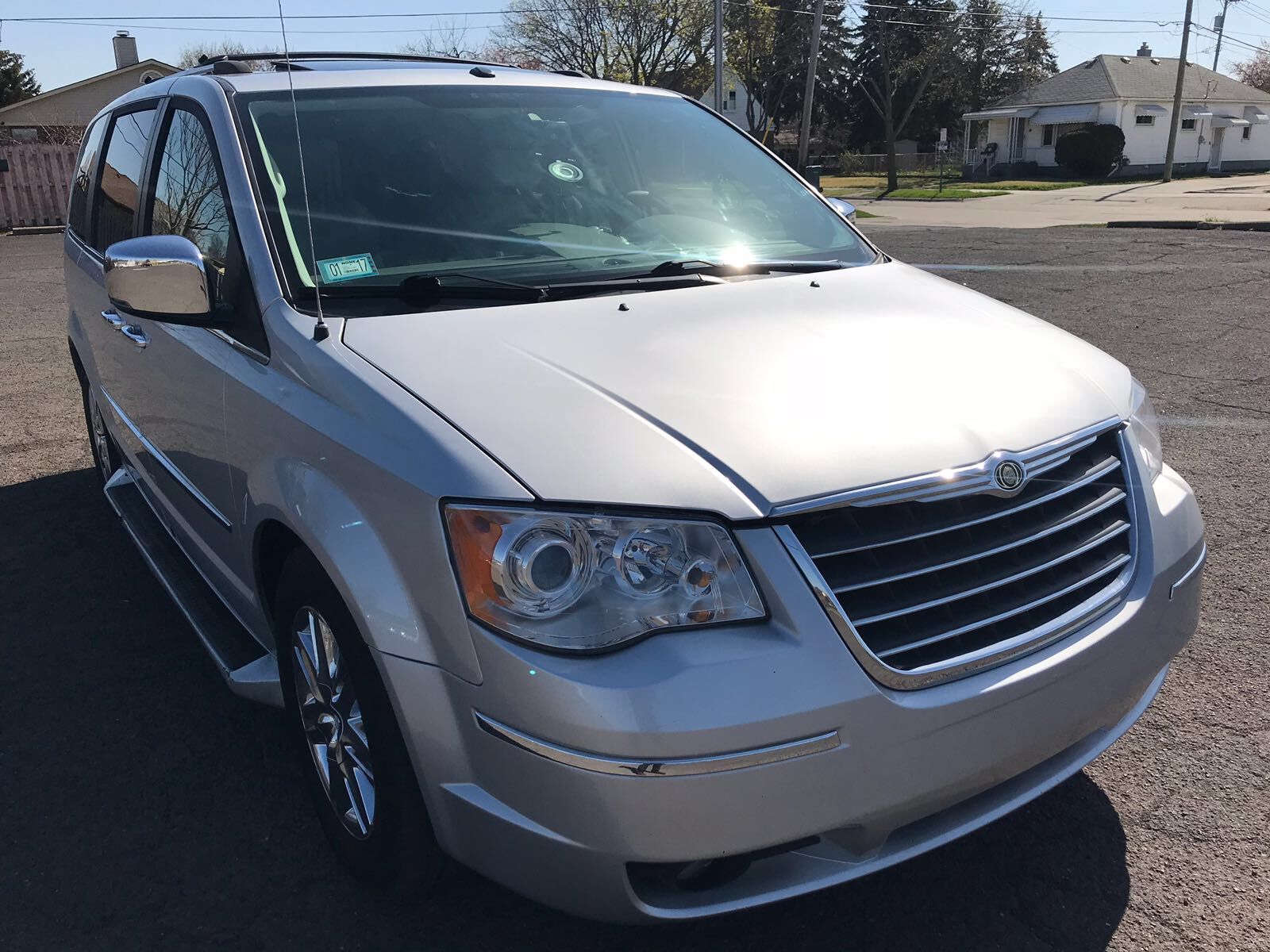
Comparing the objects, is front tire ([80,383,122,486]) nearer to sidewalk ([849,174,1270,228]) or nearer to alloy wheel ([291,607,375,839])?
alloy wheel ([291,607,375,839])

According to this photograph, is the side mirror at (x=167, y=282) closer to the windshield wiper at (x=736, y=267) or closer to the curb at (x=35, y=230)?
the windshield wiper at (x=736, y=267)

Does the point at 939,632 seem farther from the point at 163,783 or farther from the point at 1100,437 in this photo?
the point at 163,783

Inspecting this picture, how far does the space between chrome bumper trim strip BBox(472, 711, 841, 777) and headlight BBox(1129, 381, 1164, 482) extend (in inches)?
47.6

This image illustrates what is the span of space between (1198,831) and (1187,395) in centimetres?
460

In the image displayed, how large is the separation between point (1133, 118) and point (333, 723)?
6052cm

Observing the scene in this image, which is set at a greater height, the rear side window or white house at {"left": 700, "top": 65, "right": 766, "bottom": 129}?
white house at {"left": 700, "top": 65, "right": 766, "bottom": 129}

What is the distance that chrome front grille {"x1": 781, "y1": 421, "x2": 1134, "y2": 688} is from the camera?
6.37 ft

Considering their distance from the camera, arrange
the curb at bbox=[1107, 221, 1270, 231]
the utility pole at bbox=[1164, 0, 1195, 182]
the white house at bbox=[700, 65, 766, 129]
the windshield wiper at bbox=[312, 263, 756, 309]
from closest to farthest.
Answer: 1. the windshield wiper at bbox=[312, 263, 756, 309]
2. the curb at bbox=[1107, 221, 1270, 231]
3. the utility pole at bbox=[1164, 0, 1195, 182]
4. the white house at bbox=[700, 65, 766, 129]

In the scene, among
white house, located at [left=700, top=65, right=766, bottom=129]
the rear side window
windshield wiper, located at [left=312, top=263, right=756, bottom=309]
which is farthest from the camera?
white house, located at [left=700, top=65, right=766, bottom=129]

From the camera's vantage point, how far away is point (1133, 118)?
53.8 m

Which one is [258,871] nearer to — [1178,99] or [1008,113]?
[1178,99]

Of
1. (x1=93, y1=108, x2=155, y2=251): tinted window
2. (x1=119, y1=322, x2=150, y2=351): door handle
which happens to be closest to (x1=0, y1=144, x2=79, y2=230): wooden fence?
(x1=93, y1=108, x2=155, y2=251): tinted window

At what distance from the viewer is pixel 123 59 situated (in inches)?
1651

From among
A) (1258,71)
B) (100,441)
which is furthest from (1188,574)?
(1258,71)
